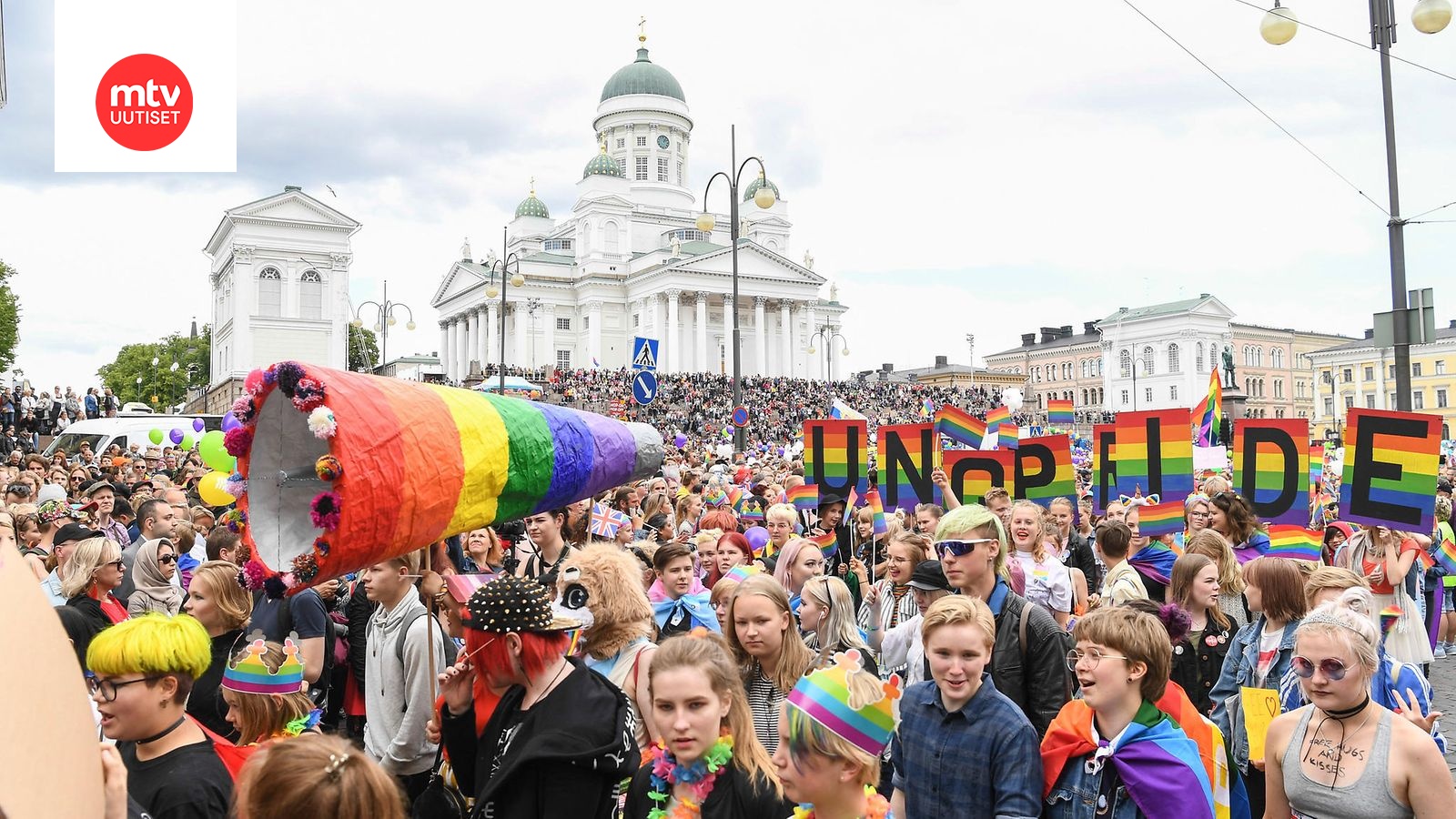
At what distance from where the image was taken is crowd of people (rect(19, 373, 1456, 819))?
3.06 metres

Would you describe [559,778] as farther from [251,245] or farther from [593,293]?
[593,293]

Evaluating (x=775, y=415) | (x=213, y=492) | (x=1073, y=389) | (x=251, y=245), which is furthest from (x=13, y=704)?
(x=1073, y=389)

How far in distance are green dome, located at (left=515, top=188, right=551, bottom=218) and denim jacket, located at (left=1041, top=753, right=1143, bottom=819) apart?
88454mm

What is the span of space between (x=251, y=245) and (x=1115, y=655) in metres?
57.9

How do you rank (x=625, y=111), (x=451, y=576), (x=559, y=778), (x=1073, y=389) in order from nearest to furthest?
(x=559, y=778) < (x=451, y=576) < (x=625, y=111) < (x=1073, y=389)

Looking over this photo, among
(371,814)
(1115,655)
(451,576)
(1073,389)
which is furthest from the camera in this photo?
(1073,389)

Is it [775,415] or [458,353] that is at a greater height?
[458,353]

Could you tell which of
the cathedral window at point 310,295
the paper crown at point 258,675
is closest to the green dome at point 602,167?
the cathedral window at point 310,295

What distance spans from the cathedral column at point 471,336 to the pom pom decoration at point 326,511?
84064 millimetres

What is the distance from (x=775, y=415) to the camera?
47719mm

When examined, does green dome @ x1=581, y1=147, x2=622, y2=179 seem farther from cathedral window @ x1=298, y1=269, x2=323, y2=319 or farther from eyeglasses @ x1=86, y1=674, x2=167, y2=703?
eyeglasses @ x1=86, y1=674, x2=167, y2=703

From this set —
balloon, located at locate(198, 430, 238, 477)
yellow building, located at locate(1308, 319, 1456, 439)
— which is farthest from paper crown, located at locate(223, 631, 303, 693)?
yellow building, located at locate(1308, 319, 1456, 439)

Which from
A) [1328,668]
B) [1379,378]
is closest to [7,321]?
[1328,668]

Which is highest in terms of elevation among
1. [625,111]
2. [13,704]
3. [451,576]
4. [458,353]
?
[625,111]
